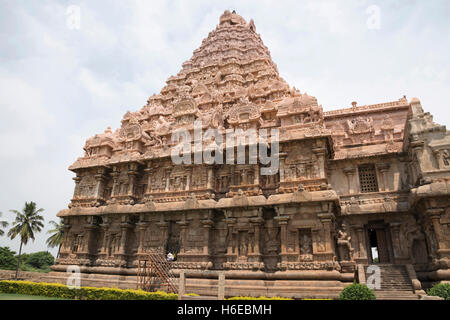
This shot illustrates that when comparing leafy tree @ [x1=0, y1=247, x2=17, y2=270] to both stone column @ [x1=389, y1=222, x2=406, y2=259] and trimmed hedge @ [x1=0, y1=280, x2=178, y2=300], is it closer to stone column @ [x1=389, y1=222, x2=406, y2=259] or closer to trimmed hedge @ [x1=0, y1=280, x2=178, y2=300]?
trimmed hedge @ [x1=0, y1=280, x2=178, y2=300]

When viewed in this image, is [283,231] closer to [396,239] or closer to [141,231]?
[396,239]

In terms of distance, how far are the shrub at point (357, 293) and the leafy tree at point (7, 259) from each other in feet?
150

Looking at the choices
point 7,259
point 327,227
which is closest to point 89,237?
point 327,227

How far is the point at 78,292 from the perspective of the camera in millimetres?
17859

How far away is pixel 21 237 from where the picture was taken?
39500 mm

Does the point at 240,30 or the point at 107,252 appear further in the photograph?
the point at 240,30

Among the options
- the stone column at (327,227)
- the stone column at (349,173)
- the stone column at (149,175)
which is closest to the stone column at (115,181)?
the stone column at (149,175)

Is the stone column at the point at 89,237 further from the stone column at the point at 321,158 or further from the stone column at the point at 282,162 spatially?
the stone column at the point at 321,158

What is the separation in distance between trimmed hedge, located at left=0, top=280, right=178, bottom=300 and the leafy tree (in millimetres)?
28484

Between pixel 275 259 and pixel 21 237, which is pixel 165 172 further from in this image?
pixel 21 237

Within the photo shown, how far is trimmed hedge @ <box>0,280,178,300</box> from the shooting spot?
51.9 ft

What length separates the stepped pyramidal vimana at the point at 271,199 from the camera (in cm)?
1738
